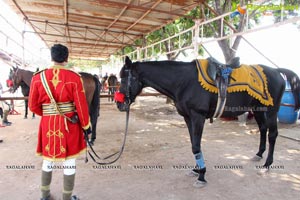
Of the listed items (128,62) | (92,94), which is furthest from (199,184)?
(92,94)

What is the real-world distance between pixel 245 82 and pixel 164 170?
177 centimetres

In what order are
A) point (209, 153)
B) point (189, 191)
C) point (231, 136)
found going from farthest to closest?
point (231, 136), point (209, 153), point (189, 191)

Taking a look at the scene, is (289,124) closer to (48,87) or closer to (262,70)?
(262,70)

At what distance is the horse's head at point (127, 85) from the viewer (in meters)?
2.85

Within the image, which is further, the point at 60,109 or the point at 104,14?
the point at 104,14

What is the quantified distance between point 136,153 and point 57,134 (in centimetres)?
223

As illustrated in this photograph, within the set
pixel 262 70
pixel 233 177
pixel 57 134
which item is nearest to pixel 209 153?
pixel 233 177

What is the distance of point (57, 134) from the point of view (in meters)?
2.18

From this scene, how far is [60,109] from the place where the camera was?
2.18 meters

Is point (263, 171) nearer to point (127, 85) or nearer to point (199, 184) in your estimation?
point (199, 184)

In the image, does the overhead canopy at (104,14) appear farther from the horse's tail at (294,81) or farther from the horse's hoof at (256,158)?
the horse's hoof at (256,158)

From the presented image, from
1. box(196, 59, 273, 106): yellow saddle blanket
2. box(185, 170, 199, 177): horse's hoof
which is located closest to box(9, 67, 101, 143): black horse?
box(185, 170, 199, 177): horse's hoof

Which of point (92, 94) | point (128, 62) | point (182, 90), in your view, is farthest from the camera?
point (92, 94)

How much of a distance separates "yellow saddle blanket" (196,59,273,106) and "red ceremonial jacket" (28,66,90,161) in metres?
1.58
